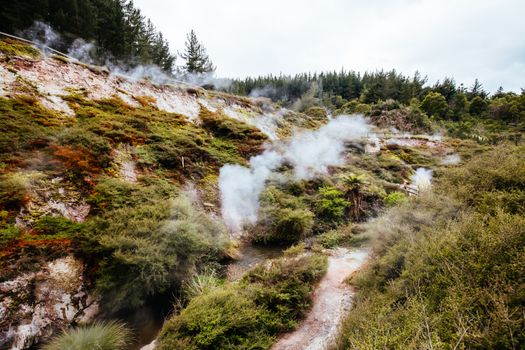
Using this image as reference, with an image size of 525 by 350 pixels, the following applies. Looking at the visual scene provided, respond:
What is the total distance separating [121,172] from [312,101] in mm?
48405

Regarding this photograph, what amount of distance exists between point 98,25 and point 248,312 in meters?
32.9

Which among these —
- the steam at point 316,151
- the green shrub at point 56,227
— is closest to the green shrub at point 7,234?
the green shrub at point 56,227

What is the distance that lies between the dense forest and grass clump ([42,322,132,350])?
22.7 m

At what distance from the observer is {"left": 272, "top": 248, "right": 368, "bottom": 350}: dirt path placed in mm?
5453

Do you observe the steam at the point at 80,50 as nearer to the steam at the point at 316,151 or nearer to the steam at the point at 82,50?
the steam at the point at 82,50

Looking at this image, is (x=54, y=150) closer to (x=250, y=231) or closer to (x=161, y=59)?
(x=250, y=231)

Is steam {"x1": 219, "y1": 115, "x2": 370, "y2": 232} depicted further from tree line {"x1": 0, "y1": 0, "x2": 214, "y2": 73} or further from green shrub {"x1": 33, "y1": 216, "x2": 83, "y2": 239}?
tree line {"x1": 0, "y1": 0, "x2": 214, "y2": 73}

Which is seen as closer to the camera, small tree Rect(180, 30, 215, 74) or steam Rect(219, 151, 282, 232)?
steam Rect(219, 151, 282, 232)

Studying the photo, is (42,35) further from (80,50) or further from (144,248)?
(144,248)

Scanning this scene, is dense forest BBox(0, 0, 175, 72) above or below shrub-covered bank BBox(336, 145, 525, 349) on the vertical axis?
above

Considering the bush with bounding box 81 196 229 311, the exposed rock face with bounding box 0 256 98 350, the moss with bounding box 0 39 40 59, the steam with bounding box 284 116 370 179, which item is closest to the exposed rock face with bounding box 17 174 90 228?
the bush with bounding box 81 196 229 311

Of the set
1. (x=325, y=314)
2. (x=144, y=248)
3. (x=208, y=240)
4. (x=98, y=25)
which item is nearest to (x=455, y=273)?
(x=325, y=314)

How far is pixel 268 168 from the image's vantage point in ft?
52.4

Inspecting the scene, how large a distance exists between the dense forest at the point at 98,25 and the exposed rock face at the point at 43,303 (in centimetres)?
2083
